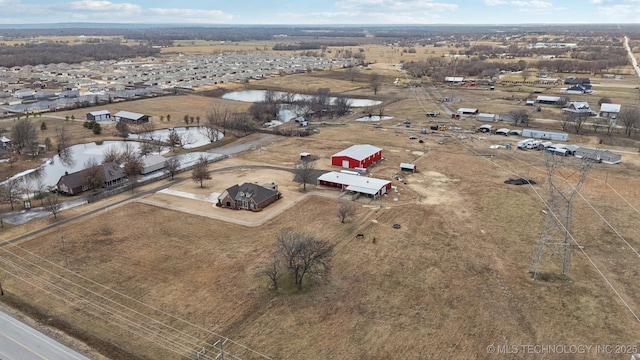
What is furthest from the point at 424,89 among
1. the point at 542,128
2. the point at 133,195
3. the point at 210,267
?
the point at 210,267

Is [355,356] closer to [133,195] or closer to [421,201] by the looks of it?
[421,201]

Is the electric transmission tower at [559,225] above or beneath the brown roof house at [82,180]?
beneath

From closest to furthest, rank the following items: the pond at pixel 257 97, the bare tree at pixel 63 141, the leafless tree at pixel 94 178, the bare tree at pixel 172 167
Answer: the leafless tree at pixel 94 178 < the bare tree at pixel 172 167 < the bare tree at pixel 63 141 < the pond at pixel 257 97

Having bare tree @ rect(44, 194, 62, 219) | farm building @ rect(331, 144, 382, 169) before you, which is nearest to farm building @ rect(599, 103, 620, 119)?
farm building @ rect(331, 144, 382, 169)

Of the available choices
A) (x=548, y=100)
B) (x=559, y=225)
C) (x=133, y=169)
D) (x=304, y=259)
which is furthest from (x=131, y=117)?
(x=548, y=100)

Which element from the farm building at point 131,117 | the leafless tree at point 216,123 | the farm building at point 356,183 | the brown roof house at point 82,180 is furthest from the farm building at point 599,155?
the farm building at point 131,117

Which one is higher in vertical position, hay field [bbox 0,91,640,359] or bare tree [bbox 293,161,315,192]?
bare tree [bbox 293,161,315,192]

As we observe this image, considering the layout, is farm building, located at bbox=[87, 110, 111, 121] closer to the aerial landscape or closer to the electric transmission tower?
the aerial landscape

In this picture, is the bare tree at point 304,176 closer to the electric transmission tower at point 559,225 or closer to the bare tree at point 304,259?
the bare tree at point 304,259
